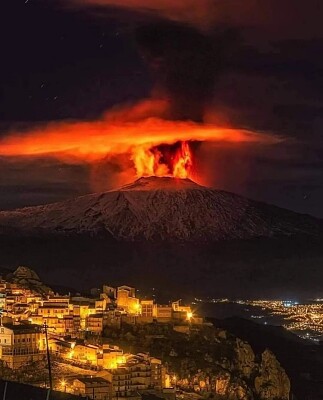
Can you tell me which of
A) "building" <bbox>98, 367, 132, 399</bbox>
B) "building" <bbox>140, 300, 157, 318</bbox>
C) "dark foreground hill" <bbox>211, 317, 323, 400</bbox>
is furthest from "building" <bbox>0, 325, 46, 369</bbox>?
"dark foreground hill" <bbox>211, 317, 323, 400</bbox>

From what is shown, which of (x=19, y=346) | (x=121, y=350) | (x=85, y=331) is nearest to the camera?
(x=19, y=346)

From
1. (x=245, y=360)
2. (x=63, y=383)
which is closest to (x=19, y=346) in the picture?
(x=63, y=383)

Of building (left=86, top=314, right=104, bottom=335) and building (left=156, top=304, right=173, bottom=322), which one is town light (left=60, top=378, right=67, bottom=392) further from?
building (left=156, top=304, right=173, bottom=322)

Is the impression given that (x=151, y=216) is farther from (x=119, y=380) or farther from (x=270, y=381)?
(x=119, y=380)

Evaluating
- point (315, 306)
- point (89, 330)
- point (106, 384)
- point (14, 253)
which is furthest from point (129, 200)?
point (106, 384)

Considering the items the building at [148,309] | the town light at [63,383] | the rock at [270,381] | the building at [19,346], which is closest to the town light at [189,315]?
the building at [148,309]

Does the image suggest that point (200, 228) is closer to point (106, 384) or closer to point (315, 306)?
point (315, 306)

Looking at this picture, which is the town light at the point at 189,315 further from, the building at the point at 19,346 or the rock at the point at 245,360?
the building at the point at 19,346
